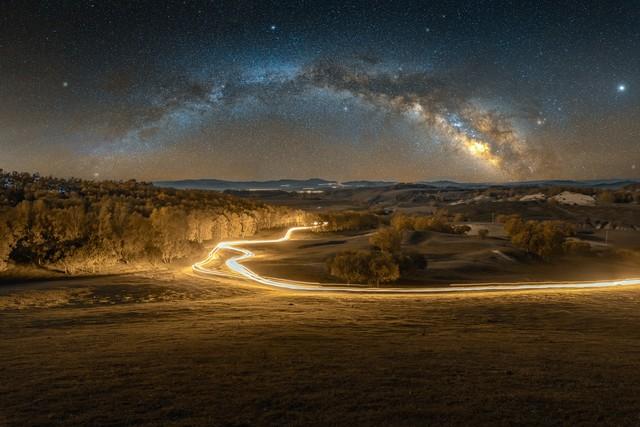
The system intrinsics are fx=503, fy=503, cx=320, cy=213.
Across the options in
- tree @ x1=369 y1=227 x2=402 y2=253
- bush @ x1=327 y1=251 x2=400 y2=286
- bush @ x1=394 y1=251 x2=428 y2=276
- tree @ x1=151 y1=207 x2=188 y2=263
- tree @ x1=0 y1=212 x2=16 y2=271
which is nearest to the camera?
bush @ x1=327 y1=251 x2=400 y2=286

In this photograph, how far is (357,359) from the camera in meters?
13.5

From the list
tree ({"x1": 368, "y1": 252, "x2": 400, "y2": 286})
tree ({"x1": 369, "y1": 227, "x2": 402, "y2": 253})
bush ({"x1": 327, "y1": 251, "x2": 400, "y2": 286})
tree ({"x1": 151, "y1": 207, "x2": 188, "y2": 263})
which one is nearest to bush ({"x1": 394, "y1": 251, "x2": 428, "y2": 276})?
bush ({"x1": 327, "y1": 251, "x2": 400, "y2": 286})

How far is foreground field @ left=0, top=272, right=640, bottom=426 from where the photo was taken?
938 centimetres

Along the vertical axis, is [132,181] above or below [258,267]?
above

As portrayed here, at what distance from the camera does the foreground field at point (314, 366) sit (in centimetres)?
938

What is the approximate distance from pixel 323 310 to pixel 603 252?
50115 mm

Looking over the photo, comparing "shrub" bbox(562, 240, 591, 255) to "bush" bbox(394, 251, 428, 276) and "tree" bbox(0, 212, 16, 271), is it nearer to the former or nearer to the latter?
"bush" bbox(394, 251, 428, 276)

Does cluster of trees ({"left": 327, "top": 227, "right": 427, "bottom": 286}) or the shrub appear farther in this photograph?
the shrub

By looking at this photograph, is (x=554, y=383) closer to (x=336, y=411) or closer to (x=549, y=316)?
(x=336, y=411)

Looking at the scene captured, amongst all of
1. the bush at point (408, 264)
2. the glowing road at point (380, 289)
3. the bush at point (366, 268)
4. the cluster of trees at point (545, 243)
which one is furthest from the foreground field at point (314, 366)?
the cluster of trees at point (545, 243)

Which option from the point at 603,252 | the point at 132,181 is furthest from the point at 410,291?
the point at 132,181

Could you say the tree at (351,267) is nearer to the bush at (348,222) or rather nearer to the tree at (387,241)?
the tree at (387,241)

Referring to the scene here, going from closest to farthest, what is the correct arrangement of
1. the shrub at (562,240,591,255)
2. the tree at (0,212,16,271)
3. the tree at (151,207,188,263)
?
1. the tree at (0,212,16,271)
2. the tree at (151,207,188,263)
3. the shrub at (562,240,591,255)

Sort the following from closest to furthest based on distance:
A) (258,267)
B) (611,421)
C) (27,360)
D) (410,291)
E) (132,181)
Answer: (611,421) → (27,360) → (410,291) → (258,267) → (132,181)
